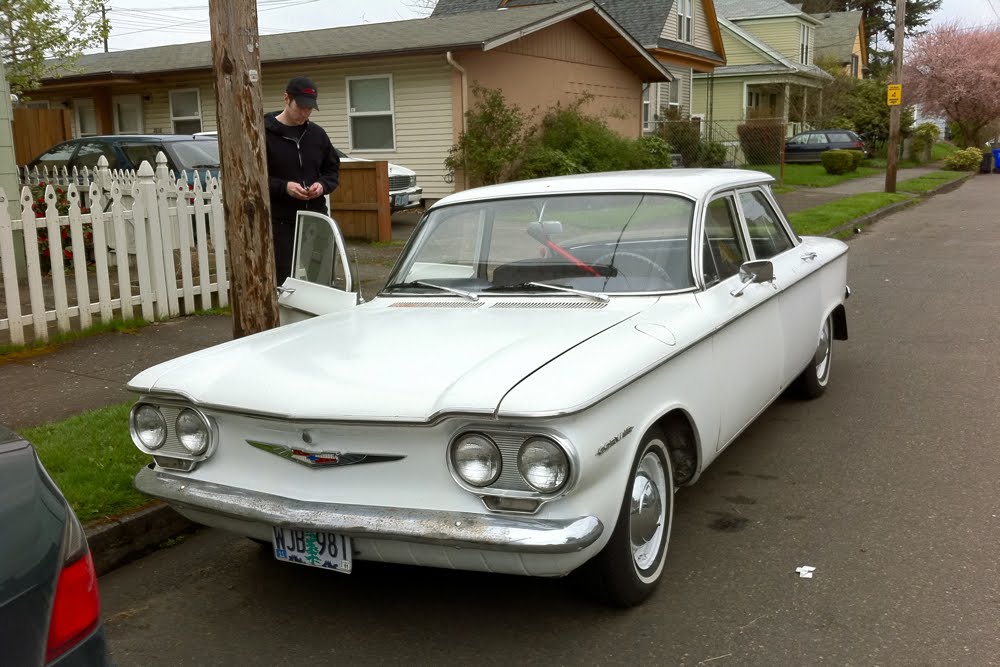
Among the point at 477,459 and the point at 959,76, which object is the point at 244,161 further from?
the point at 959,76

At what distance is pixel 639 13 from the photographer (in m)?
29.7

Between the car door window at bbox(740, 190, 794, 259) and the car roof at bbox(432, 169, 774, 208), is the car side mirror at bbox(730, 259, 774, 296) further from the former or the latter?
the car door window at bbox(740, 190, 794, 259)

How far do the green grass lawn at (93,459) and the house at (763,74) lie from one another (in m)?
33.8

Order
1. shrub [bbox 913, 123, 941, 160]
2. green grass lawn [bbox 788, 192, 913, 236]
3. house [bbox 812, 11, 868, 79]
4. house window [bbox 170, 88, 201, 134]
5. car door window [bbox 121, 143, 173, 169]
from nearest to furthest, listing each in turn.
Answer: car door window [bbox 121, 143, 173, 169] < green grass lawn [bbox 788, 192, 913, 236] < house window [bbox 170, 88, 201, 134] < shrub [bbox 913, 123, 941, 160] < house [bbox 812, 11, 868, 79]

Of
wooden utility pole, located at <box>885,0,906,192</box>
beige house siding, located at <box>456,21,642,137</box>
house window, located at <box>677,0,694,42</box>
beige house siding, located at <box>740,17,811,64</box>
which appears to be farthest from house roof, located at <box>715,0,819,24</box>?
wooden utility pole, located at <box>885,0,906,192</box>

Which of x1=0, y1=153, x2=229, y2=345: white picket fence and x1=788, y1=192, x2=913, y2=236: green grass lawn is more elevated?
x1=0, y1=153, x2=229, y2=345: white picket fence

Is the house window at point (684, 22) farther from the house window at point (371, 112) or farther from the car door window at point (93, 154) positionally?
the car door window at point (93, 154)

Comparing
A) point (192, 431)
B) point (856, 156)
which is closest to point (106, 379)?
point (192, 431)

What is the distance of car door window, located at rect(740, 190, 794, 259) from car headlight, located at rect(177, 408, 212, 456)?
9.97 ft

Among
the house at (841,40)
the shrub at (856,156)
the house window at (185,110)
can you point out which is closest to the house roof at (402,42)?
the house window at (185,110)

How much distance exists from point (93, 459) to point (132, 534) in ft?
2.44

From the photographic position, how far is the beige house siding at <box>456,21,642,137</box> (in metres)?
19.8

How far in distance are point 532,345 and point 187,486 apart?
1.34 metres

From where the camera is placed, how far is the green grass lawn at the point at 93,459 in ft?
14.4
